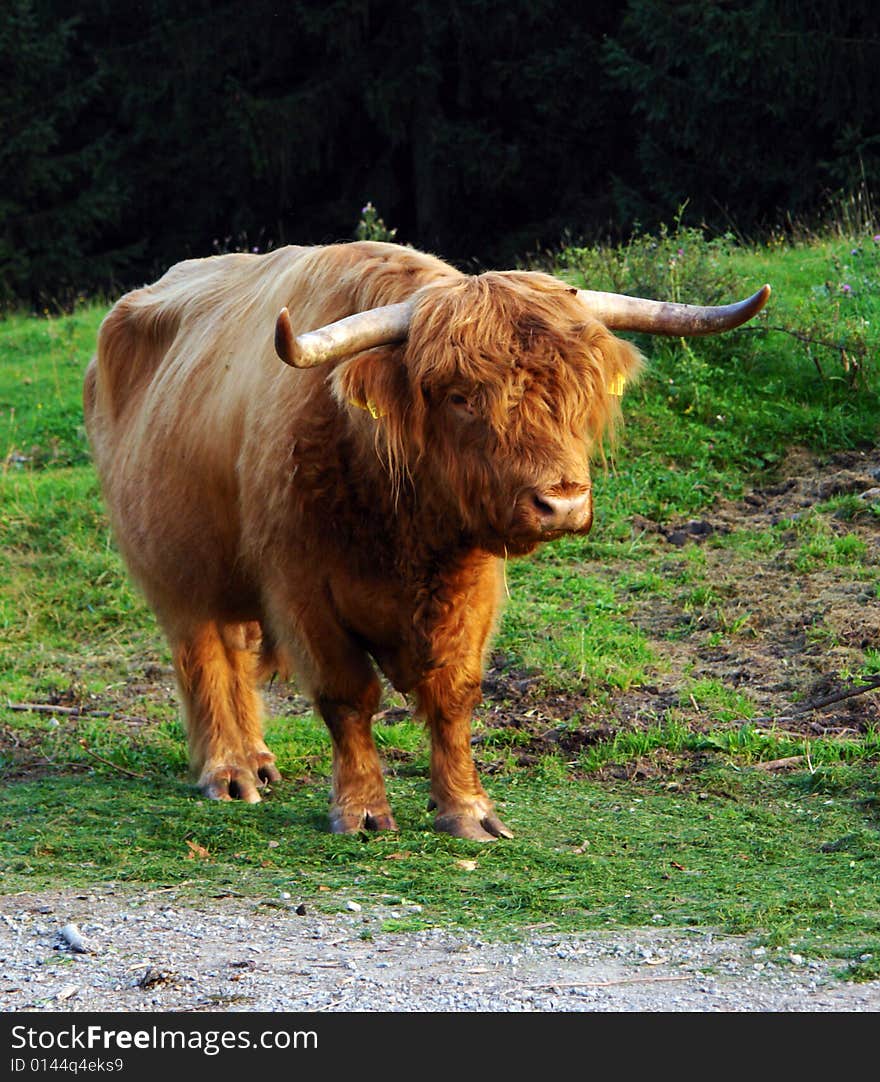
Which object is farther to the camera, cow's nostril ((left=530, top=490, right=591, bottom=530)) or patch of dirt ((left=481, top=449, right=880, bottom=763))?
patch of dirt ((left=481, top=449, right=880, bottom=763))

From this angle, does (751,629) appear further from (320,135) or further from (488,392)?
(320,135)

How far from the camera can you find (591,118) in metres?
20.6

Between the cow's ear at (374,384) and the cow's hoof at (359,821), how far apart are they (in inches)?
49.3

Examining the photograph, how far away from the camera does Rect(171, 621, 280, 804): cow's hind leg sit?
220 inches

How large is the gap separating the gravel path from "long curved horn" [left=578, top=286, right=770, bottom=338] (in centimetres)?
177

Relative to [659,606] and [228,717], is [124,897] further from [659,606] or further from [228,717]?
[659,606]

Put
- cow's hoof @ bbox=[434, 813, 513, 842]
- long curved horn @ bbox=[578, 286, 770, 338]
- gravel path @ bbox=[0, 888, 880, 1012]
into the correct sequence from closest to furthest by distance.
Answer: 1. gravel path @ bbox=[0, 888, 880, 1012]
2. long curved horn @ bbox=[578, 286, 770, 338]
3. cow's hoof @ bbox=[434, 813, 513, 842]

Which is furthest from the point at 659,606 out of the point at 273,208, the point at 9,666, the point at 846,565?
the point at 273,208

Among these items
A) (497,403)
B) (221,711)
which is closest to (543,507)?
(497,403)

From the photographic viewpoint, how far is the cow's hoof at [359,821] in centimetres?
477

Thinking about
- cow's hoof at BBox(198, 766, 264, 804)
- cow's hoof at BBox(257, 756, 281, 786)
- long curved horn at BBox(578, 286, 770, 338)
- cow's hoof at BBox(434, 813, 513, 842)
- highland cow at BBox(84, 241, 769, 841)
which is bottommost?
cow's hoof at BBox(257, 756, 281, 786)

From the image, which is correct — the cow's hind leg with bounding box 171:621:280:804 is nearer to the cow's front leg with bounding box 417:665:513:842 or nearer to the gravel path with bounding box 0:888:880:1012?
the cow's front leg with bounding box 417:665:513:842

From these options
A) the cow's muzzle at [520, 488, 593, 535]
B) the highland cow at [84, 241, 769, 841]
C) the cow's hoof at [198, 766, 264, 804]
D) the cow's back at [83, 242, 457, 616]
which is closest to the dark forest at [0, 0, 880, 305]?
the cow's back at [83, 242, 457, 616]

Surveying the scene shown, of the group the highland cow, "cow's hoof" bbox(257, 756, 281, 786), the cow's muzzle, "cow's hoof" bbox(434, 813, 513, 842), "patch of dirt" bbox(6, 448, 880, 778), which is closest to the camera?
the cow's muzzle
